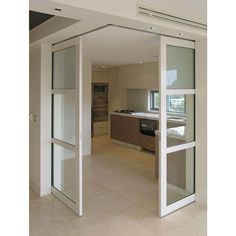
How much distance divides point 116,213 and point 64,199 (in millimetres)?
778

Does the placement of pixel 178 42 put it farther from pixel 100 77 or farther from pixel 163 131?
pixel 100 77

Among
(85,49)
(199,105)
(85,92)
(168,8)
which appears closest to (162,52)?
(168,8)

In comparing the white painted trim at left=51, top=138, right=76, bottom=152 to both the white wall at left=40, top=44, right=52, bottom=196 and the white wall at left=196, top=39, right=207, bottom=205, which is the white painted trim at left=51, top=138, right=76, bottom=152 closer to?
the white wall at left=40, top=44, right=52, bottom=196

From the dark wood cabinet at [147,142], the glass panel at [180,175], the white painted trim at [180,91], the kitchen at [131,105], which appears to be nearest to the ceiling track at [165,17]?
the white painted trim at [180,91]

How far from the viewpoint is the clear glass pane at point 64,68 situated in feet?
11.2

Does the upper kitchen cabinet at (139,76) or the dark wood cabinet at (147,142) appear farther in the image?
the upper kitchen cabinet at (139,76)

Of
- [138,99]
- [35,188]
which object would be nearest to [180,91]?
[35,188]

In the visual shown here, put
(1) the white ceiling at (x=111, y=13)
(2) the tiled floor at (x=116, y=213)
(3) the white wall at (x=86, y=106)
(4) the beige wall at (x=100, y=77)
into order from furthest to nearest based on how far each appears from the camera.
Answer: (4) the beige wall at (x=100, y=77), (3) the white wall at (x=86, y=106), (2) the tiled floor at (x=116, y=213), (1) the white ceiling at (x=111, y=13)

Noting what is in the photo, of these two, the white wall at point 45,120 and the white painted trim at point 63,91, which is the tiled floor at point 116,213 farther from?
the white painted trim at point 63,91

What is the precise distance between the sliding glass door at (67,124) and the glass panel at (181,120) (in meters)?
1.21

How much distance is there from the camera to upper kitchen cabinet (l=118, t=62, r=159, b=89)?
6.67m

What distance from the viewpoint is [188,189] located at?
370 centimetres

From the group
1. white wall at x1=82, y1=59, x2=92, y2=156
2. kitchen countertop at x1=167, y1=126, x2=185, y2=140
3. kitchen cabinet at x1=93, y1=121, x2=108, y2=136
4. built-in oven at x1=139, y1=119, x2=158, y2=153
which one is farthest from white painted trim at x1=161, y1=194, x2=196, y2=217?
kitchen cabinet at x1=93, y1=121, x2=108, y2=136

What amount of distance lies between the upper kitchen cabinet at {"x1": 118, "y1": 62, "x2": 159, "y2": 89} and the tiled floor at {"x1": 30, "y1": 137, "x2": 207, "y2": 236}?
267 cm
